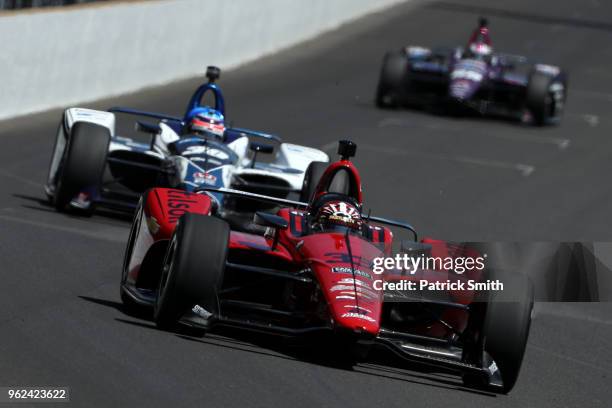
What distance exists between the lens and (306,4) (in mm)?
33844

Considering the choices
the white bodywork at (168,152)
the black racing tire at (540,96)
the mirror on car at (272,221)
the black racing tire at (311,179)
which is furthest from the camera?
the black racing tire at (540,96)

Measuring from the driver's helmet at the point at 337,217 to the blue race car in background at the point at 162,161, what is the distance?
349cm

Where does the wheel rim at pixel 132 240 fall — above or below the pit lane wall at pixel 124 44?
below

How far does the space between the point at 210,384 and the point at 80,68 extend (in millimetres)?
14771

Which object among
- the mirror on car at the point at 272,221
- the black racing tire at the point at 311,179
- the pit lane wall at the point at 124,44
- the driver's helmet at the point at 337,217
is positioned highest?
the pit lane wall at the point at 124,44

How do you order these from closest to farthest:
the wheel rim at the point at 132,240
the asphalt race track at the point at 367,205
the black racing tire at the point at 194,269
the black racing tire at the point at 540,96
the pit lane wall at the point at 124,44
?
the asphalt race track at the point at 367,205, the black racing tire at the point at 194,269, the wheel rim at the point at 132,240, the pit lane wall at the point at 124,44, the black racing tire at the point at 540,96

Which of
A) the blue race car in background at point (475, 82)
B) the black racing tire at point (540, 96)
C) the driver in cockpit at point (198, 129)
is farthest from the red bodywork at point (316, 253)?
the black racing tire at point (540, 96)

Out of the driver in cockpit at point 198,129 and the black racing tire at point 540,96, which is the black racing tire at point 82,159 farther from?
the black racing tire at point 540,96

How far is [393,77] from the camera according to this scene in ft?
84.9

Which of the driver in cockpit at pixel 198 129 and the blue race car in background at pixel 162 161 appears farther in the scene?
the driver in cockpit at pixel 198 129

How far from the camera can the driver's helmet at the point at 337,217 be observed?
10.1 metres

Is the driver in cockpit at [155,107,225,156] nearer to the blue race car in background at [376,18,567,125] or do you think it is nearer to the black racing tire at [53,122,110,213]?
the black racing tire at [53,122,110,213]

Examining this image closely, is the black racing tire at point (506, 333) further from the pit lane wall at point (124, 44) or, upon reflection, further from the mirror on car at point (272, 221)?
the pit lane wall at point (124, 44)

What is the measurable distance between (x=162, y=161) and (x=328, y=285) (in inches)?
216
